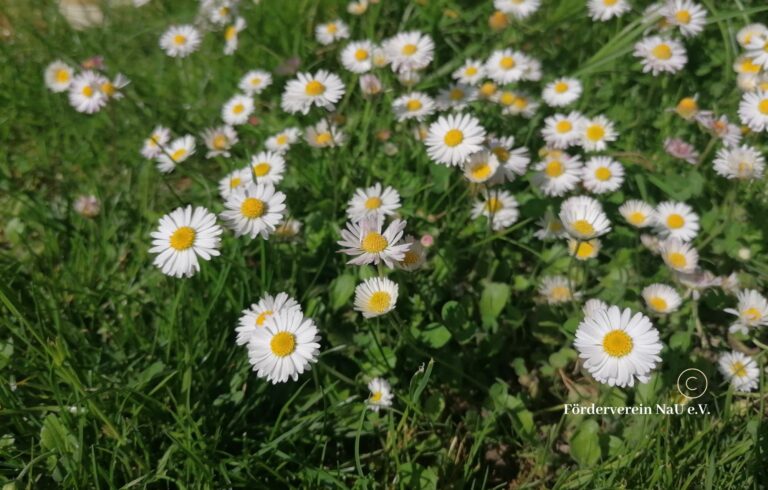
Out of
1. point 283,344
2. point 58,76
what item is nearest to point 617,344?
point 283,344

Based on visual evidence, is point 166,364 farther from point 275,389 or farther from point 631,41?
point 631,41

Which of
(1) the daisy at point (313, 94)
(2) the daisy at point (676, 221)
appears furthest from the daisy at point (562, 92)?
(1) the daisy at point (313, 94)

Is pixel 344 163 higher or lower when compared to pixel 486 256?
higher

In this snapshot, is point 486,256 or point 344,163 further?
point 344,163

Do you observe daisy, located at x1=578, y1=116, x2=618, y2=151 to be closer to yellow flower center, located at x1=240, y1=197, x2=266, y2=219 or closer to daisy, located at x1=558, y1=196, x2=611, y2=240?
daisy, located at x1=558, y1=196, x2=611, y2=240

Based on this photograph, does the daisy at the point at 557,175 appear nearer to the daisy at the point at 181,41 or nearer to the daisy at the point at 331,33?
the daisy at the point at 331,33

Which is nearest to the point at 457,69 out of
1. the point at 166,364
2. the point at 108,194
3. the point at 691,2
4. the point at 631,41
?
the point at 631,41

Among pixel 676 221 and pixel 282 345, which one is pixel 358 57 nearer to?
pixel 676 221

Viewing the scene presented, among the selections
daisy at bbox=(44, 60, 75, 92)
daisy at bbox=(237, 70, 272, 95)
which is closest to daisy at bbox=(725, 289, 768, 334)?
daisy at bbox=(237, 70, 272, 95)
